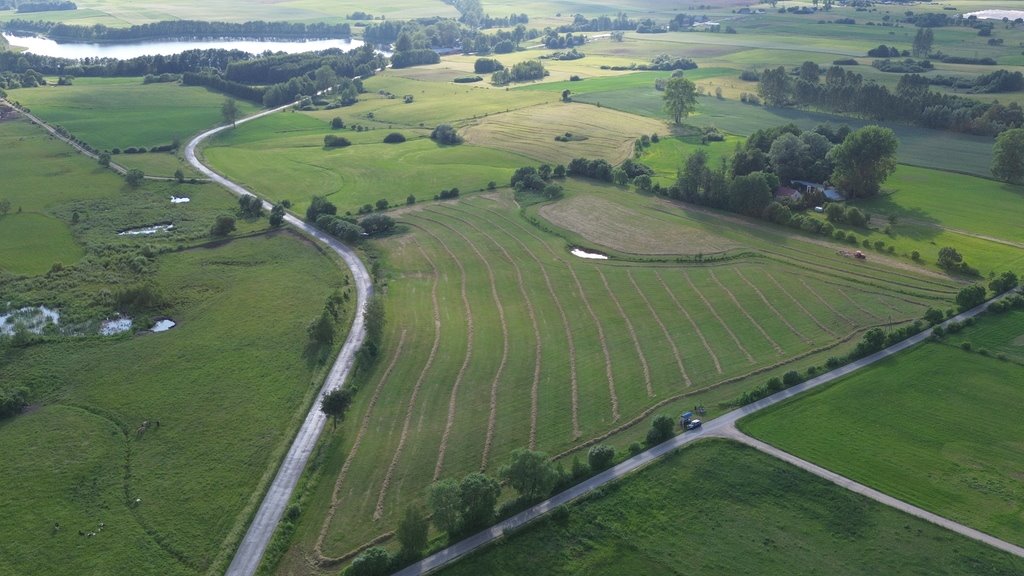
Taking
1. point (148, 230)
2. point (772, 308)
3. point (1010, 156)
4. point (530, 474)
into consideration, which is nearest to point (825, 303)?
point (772, 308)

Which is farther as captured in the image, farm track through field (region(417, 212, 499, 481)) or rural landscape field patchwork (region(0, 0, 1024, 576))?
farm track through field (region(417, 212, 499, 481))

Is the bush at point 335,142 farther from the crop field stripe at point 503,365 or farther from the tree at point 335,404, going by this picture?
the tree at point 335,404

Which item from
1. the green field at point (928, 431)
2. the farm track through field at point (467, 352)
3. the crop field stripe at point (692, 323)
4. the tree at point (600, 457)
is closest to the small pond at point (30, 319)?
the farm track through field at point (467, 352)

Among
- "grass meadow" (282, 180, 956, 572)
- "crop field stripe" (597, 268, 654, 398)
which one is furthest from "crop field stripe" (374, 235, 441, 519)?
"crop field stripe" (597, 268, 654, 398)

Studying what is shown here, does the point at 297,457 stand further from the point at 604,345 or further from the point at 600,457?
the point at 604,345

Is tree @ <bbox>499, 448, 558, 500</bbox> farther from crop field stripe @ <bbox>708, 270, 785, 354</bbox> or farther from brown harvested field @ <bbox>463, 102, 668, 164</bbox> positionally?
brown harvested field @ <bbox>463, 102, 668, 164</bbox>
